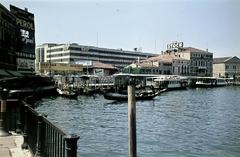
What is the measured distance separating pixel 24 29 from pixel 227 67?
279 feet

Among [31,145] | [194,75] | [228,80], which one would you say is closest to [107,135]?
[31,145]

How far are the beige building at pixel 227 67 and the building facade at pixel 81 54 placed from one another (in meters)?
34.0

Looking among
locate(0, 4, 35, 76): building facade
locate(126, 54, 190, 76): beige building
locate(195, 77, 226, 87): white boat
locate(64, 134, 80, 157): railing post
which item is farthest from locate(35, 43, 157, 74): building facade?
locate(64, 134, 80, 157): railing post

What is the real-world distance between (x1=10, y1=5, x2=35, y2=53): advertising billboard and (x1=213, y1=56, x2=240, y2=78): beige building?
79835mm

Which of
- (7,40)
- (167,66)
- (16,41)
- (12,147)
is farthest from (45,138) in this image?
(167,66)

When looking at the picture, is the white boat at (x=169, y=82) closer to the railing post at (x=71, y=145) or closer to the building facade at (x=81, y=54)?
the building facade at (x=81, y=54)

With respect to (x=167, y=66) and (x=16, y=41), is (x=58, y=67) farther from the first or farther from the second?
(x=167, y=66)

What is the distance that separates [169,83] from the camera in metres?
75.0

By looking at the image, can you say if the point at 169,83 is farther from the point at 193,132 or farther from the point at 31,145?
the point at 31,145

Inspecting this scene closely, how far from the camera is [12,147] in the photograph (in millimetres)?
6996

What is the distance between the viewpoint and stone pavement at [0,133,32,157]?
6461 millimetres

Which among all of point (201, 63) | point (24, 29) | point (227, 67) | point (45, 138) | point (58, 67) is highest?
point (24, 29)

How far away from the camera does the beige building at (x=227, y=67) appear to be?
10674 cm

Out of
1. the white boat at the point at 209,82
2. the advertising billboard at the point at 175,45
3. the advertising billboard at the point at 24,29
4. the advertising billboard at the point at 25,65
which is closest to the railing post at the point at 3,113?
the advertising billboard at the point at 25,65
